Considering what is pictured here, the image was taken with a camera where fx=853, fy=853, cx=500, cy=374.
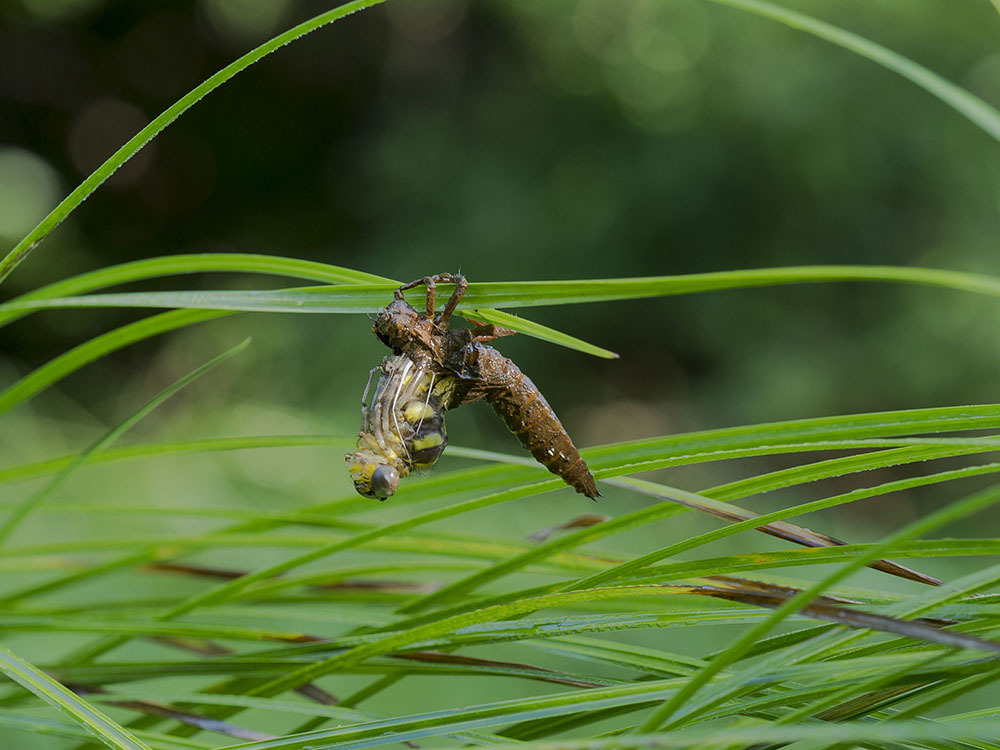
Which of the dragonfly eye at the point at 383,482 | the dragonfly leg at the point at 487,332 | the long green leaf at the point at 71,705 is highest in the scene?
the dragonfly leg at the point at 487,332

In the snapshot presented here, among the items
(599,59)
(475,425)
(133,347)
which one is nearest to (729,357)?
(475,425)

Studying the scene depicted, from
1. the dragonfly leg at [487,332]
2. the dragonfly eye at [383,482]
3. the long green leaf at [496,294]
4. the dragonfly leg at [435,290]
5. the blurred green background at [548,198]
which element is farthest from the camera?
the blurred green background at [548,198]

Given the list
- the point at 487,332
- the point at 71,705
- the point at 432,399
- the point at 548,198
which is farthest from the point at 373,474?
the point at 548,198

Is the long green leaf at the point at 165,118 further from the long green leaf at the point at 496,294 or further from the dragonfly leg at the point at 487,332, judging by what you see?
the dragonfly leg at the point at 487,332

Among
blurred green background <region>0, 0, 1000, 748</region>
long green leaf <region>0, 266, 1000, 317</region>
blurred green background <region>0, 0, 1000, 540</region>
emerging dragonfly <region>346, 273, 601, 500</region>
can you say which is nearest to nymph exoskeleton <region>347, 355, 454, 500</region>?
emerging dragonfly <region>346, 273, 601, 500</region>

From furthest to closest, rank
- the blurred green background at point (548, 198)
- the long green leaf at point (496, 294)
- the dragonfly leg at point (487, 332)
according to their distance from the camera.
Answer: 1. the blurred green background at point (548, 198)
2. the dragonfly leg at point (487, 332)
3. the long green leaf at point (496, 294)

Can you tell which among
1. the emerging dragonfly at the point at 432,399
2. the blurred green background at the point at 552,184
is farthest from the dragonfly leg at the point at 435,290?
the blurred green background at the point at 552,184

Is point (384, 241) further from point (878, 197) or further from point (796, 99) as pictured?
point (878, 197)

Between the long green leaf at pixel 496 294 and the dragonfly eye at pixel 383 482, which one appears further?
the dragonfly eye at pixel 383 482
